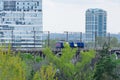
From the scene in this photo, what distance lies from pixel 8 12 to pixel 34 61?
74815 mm

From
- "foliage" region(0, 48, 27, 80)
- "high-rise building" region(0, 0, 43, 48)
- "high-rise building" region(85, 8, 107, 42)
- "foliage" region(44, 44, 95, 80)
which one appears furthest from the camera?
"high-rise building" region(85, 8, 107, 42)

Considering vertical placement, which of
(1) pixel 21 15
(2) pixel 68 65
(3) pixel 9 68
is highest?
(1) pixel 21 15

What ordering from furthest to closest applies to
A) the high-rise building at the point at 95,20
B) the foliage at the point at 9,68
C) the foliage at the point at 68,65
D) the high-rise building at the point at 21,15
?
the high-rise building at the point at 95,20, the high-rise building at the point at 21,15, the foliage at the point at 68,65, the foliage at the point at 9,68

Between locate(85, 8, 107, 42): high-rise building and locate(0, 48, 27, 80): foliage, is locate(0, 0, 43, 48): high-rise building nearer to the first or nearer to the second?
locate(85, 8, 107, 42): high-rise building

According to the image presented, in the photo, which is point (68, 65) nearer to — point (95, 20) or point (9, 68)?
point (9, 68)

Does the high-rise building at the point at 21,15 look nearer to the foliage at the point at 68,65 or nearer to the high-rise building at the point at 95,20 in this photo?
the high-rise building at the point at 95,20

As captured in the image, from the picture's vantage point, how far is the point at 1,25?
104 m

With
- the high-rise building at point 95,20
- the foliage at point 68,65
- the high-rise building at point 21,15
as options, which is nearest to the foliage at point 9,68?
the foliage at point 68,65

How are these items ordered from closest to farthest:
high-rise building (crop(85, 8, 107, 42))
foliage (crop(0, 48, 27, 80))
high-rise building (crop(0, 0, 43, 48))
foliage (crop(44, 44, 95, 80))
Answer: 1. foliage (crop(0, 48, 27, 80))
2. foliage (crop(44, 44, 95, 80))
3. high-rise building (crop(0, 0, 43, 48))
4. high-rise building (crop(85, 8, 107, 42))

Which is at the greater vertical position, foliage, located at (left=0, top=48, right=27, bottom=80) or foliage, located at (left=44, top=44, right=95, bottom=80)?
foliage, located at (left=0, top=48, right=27, bottom=80)

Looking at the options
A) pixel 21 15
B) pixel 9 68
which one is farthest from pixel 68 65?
pixel 21 15

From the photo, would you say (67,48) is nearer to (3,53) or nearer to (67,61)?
(67,61)

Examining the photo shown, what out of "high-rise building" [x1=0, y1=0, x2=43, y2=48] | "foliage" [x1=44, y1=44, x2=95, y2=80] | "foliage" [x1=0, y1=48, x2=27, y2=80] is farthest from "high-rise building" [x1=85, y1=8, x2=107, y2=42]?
"foliage" [x1=0, y1=48, x2=27, y2=80]

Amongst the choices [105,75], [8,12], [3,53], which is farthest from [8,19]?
[3,53]
